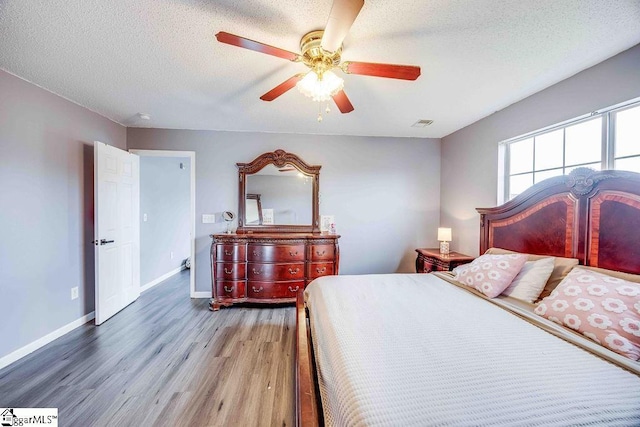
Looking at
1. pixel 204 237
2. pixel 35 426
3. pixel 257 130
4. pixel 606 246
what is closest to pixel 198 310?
pixel 204 237

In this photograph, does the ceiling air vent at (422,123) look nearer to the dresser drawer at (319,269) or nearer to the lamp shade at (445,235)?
the lamp shade at (445,235)

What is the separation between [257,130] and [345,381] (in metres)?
3.40

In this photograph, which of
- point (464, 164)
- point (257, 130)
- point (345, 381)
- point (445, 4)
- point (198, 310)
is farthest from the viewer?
point (257, 130)

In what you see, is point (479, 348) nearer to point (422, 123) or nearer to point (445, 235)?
point (445, 235)

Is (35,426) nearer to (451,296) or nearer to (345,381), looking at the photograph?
(345,381)

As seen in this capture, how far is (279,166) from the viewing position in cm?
370

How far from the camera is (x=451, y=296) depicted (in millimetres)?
1832

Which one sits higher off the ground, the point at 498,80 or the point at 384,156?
the point at 498,80

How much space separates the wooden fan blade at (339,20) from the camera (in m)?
1.04

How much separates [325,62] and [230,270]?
2.64 metres

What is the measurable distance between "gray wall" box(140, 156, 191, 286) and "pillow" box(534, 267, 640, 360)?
4.93m

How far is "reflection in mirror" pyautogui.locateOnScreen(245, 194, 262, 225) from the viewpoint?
3.69 metres

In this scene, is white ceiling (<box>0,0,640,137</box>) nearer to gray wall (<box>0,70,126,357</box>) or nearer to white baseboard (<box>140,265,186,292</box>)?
gray wall (<box>0,70,126,357</box>)

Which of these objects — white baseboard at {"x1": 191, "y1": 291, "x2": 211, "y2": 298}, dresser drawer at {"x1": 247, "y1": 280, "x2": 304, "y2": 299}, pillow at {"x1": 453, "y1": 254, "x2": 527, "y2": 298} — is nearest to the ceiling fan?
pillow at {"x1": 453, "y1": 254, "x2": 527, "y2": 298}
